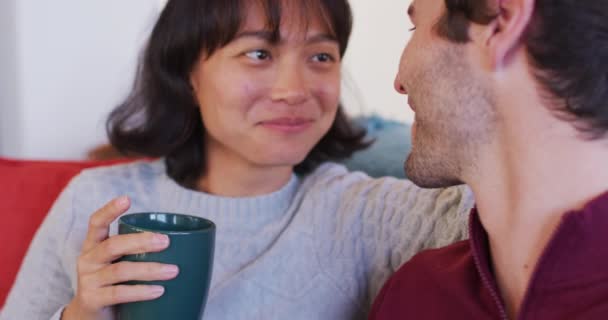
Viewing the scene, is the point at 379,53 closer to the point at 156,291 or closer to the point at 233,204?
the point at 233,204

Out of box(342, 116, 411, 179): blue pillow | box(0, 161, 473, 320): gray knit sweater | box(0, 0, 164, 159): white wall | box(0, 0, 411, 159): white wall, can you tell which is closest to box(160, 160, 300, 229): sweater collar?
box(0, 161, 473, 320): gray knit sweater

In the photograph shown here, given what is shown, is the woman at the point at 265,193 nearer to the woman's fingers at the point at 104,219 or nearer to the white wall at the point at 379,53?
the woman's fingers at the point at 104,219

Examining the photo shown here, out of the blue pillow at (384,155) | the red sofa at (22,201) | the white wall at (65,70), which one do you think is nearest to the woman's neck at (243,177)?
the blue pillow at (384,155)

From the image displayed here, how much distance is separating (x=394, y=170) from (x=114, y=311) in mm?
753

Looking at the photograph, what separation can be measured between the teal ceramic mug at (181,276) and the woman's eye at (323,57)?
1.50 feet

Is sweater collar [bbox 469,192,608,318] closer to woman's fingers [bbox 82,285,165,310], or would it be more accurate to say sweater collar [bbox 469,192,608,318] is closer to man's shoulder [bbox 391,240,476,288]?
man's shoulder [bbox 391,240,476,288]

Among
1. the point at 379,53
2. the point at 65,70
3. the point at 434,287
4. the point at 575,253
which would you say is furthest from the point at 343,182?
the point at 65,70

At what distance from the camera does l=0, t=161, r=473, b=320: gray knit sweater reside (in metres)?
1.18

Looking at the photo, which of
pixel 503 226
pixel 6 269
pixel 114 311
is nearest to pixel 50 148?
pixel 6 269

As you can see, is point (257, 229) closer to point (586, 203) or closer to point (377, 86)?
point (586, 203)

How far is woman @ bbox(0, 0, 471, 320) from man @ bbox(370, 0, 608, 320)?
251mm

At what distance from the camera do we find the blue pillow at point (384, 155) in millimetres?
1617

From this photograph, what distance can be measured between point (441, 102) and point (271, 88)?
0.42m

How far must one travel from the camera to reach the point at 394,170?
1.61 m
